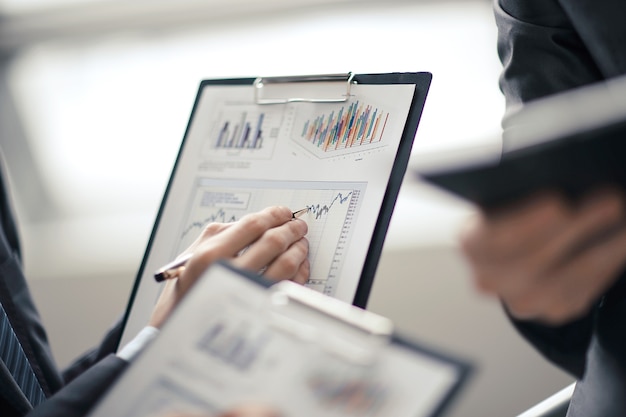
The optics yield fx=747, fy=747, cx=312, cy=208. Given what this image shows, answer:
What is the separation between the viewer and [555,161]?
1.28 feet

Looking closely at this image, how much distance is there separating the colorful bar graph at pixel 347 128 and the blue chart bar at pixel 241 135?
2.5 inches

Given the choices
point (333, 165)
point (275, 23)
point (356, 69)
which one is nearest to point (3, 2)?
point (275, 23)

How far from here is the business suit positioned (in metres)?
0.63

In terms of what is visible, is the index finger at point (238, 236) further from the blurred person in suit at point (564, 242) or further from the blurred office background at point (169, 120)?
the blurred office background at point (169, 120)

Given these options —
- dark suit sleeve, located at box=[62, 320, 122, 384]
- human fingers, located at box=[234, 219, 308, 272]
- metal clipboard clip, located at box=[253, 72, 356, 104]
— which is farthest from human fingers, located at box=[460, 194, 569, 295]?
dark suit sleeve, located at box=[62, 320, 122, 384]

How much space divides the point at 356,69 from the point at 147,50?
502 mm

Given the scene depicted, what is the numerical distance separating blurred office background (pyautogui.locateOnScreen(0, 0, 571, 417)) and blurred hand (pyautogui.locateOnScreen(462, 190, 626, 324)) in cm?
96

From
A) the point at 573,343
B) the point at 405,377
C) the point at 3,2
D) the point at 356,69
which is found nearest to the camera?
the point at 405,377

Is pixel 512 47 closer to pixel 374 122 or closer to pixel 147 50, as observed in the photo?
pixel 374 122

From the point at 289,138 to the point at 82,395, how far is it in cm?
34

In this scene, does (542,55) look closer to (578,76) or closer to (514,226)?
(578,76)

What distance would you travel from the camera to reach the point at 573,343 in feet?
2.08

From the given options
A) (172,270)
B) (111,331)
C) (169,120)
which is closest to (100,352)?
(111,331)

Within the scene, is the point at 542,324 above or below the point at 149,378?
above
